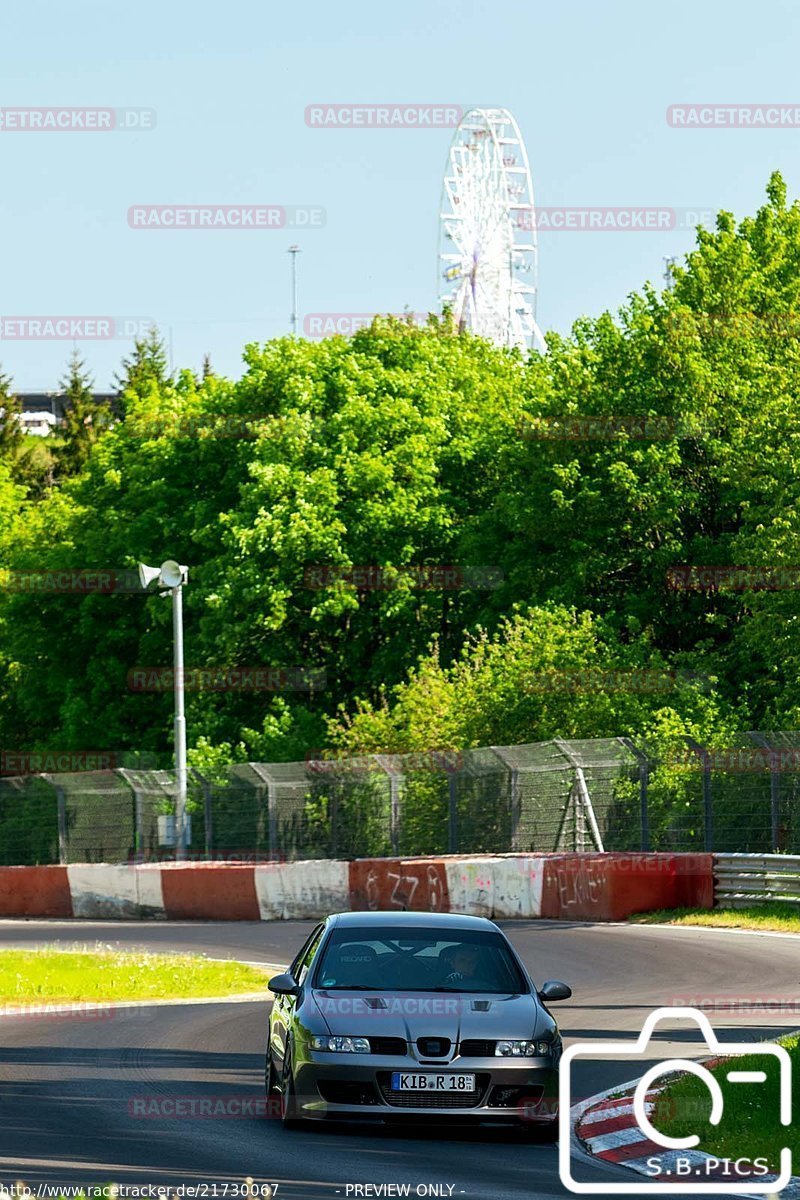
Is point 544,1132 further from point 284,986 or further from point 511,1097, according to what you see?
point 284,986

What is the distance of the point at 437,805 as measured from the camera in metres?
33.8

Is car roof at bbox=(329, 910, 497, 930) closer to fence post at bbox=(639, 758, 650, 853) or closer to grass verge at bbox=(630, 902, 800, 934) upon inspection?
grass verge at bbox=(630, 902, 800, 934)

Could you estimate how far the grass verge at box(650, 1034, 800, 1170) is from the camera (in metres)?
10.4

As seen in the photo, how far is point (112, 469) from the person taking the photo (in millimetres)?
58062

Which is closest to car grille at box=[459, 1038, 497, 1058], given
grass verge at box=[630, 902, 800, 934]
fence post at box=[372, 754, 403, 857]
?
grass verge at box=[630, 902, 800, 934]

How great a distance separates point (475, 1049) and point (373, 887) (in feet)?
69.7

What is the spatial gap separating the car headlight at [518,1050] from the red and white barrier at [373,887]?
59.7 ft

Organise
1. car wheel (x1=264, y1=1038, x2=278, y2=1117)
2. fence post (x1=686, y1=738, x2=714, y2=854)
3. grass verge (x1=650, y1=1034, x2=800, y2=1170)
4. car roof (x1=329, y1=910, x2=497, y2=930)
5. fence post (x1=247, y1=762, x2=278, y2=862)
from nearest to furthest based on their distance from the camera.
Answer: grass verge (x1=650, y1=1034, x2=800, y2=1170), car wheel (x1=264, y1=1038, x2=278, y2=1117), car roof (x1=329, y1=910, x2=497, y2=930), fence post (x1=686, y1=738, x2=714, y2=854), fence post (x1=247, y1=762, x2=278, y2=862)

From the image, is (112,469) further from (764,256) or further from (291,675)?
(764,256)

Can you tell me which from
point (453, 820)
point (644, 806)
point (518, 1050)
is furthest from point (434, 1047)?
point (453, 820)

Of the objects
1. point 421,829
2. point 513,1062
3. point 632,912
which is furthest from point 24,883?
point 513,1062

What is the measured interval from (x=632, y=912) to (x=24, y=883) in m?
13.8

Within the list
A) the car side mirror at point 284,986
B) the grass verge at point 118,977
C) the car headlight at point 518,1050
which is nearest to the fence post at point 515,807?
the grass verge at point 118,977

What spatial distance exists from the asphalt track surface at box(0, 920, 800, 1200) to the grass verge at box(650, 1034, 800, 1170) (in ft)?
2.16
